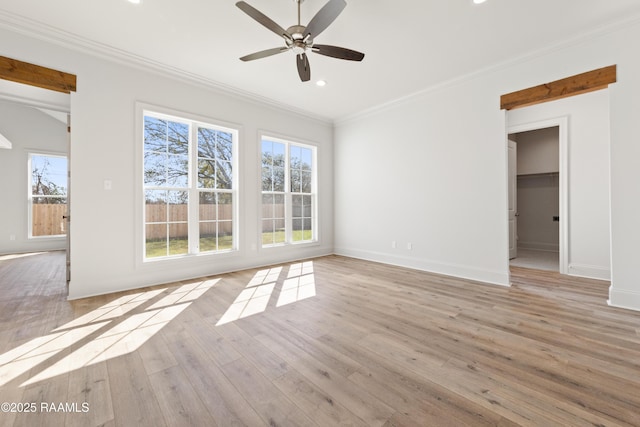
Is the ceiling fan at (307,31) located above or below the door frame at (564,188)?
above

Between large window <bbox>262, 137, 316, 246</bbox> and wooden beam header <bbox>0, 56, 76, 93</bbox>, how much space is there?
2743 millimetres

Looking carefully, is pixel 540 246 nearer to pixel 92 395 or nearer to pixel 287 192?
pixel 287 192

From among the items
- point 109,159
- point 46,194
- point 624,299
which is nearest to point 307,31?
point 109,159

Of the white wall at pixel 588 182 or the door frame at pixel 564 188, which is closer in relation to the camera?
the white wall at pixel 588 182

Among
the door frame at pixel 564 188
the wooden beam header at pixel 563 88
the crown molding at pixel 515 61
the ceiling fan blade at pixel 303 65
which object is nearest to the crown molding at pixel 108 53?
the ceiling fan blade at pixel 303 65

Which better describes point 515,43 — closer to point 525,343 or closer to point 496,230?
Answer: point 496,230

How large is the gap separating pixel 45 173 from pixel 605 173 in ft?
37.8

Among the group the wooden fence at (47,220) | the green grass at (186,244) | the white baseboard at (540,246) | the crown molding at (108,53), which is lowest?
the white baseboard at (540,246)

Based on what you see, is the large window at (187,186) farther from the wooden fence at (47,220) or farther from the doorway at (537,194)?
the doorway at (537,194)

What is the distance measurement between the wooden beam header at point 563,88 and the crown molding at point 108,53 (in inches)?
153

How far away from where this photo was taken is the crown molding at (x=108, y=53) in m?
2.81

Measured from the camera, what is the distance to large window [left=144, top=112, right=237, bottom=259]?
3879mm

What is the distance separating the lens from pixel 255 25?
2.85 meters

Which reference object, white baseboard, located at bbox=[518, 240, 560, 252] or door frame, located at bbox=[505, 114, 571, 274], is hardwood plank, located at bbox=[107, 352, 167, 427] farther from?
white baseboard, located at bbox=[518, 240, 560, 252]
